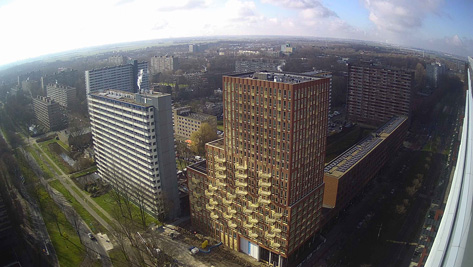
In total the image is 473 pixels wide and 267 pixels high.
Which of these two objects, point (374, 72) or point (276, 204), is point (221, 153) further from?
point (374, 72)

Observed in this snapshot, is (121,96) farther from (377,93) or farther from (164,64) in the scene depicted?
(164,64)

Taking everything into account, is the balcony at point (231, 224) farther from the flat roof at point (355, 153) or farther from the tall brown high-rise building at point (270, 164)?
the flat roof at point (355, 153)

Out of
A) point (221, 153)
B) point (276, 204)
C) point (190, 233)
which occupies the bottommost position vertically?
point (190, 233)

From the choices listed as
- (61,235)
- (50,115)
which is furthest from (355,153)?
(50,115)

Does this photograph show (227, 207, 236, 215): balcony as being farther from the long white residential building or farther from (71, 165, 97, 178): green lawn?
(71, 165, 97, 178): green lawn

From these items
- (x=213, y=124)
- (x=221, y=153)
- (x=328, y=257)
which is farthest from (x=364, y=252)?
(x=213, y=124)

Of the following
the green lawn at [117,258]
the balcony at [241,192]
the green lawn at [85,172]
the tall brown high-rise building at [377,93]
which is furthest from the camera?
the tall brown high-rise building at [377,93]

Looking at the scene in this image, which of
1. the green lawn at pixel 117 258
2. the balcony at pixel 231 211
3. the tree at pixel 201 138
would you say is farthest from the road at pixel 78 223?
the tree at pixel 201 138
